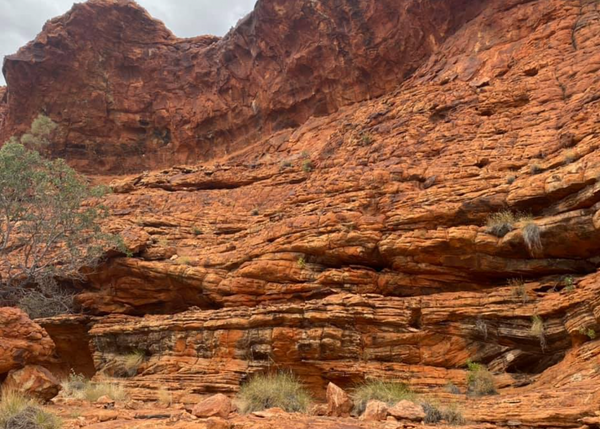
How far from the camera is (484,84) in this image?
17.5 metres

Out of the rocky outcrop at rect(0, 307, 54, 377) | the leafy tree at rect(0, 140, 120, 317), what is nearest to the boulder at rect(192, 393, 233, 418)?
the rocky outcrop at rect(0, 307, 54, 377)

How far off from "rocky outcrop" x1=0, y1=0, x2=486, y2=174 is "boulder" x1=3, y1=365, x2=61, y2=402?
19.9m

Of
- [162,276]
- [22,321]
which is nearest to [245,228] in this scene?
[162,276]

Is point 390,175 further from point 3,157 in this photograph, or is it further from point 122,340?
point 3,157

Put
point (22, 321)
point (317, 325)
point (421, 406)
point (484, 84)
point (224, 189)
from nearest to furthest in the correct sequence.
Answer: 1. point (421, 406)
2. point (22, 321)
3. point (317, 325)
4. point (484, 84)
5. point (224, 189)

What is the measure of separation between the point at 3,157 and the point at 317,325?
13162 mm

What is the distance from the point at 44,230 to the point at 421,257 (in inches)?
558

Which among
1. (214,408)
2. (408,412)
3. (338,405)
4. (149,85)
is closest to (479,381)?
(408,412)

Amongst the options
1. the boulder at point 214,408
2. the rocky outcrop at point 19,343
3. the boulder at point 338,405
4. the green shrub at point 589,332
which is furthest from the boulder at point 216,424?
the green shrub at point 589,332

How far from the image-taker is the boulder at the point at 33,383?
863 centimetres

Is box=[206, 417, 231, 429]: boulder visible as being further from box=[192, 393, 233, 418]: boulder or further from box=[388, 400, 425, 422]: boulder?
box=[388, 400, 425, 422]: boulder

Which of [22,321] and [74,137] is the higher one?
[74,137]

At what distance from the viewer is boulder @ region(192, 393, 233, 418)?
23.4 ft

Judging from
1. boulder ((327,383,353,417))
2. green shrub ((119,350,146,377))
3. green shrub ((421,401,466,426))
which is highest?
green shrub ((421,401,466,426))
